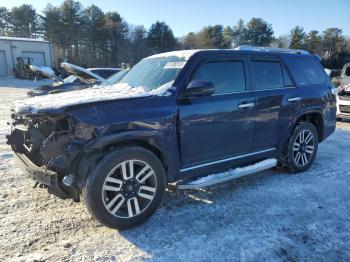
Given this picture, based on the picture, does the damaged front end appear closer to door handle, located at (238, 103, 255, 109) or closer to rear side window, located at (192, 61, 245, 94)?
rear side window, located at (192, 61, 245, 94)

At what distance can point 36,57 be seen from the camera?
4050 centimetres

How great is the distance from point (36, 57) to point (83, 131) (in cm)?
4121

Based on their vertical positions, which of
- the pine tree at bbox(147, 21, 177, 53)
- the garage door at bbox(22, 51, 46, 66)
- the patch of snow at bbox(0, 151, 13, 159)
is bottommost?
the patch of snow at bbox(0, 151, 13, 159)

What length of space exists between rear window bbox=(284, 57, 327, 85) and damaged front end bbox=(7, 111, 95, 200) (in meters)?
3.62

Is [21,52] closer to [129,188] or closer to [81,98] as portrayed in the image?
[81,98]

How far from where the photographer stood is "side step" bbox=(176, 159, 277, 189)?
13.4 feet

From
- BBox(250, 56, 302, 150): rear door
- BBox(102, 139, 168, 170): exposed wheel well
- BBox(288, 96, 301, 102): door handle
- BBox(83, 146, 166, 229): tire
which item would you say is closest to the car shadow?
BBox(83, 146, 166, 229): tire

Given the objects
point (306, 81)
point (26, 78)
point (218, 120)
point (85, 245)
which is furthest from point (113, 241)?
point (26, 78)

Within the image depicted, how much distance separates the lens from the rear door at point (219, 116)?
13.4 feet

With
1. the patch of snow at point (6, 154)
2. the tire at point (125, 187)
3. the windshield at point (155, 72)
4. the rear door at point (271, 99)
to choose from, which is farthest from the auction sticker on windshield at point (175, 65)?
the patch of snow at point (6, 154)

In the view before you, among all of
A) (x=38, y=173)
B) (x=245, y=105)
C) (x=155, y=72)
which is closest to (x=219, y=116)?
(x=245, y=105)

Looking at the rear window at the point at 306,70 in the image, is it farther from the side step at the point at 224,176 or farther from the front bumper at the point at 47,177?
the front bumper at the point at 47,177

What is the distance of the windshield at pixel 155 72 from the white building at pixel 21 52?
37865 millimetres

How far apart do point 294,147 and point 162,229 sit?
289cm
